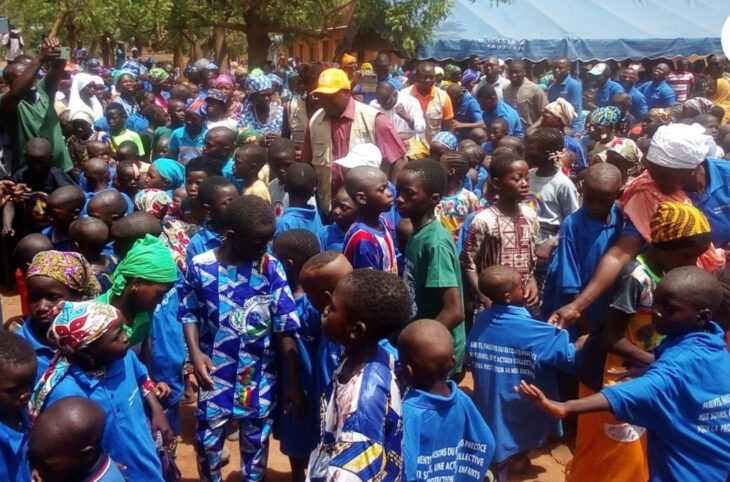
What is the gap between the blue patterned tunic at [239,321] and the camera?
311 cm

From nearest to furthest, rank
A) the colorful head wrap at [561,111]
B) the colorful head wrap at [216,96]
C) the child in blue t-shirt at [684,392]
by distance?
1. the child in blue t-shirt at [684,392]
2. the colorful head wrap at [561,111]
3. the colorful head wrap at [216,96]

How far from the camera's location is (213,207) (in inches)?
158

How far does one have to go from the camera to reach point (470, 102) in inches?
340

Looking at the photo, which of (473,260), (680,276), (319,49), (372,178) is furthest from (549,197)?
(319,49)

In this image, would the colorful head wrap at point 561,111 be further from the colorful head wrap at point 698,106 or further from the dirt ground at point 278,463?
the colorful head wrap at point 698,106

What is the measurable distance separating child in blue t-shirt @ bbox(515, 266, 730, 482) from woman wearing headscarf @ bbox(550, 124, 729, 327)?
2.53ft

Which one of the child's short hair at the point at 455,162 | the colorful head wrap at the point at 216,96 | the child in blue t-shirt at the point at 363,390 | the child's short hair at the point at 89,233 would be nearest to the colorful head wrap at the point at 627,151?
the child's short hair at the point at 455,162

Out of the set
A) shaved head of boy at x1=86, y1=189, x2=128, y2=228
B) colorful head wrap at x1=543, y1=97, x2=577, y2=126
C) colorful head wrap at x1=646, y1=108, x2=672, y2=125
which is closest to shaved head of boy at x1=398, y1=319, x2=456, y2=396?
shaved head of boy at x1=86, y1=189, x2=128, y2=228

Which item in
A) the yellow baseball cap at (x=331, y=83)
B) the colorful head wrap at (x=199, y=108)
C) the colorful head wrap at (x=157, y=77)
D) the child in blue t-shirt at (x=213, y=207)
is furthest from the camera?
the colorful head wrap at (x=157, y=77)

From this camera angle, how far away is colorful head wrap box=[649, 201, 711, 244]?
272 cm

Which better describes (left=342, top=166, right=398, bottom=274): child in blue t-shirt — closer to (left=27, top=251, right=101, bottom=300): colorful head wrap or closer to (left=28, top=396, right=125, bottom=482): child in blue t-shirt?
(left=27, top=251, right=101, bottom=300): colorful head wrap

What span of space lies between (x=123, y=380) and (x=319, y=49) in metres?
28.0

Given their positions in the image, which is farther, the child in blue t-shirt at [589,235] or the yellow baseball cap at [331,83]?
the yellow baseball cap at [331,83]

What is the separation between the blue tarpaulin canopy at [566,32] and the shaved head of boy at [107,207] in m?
11.7
